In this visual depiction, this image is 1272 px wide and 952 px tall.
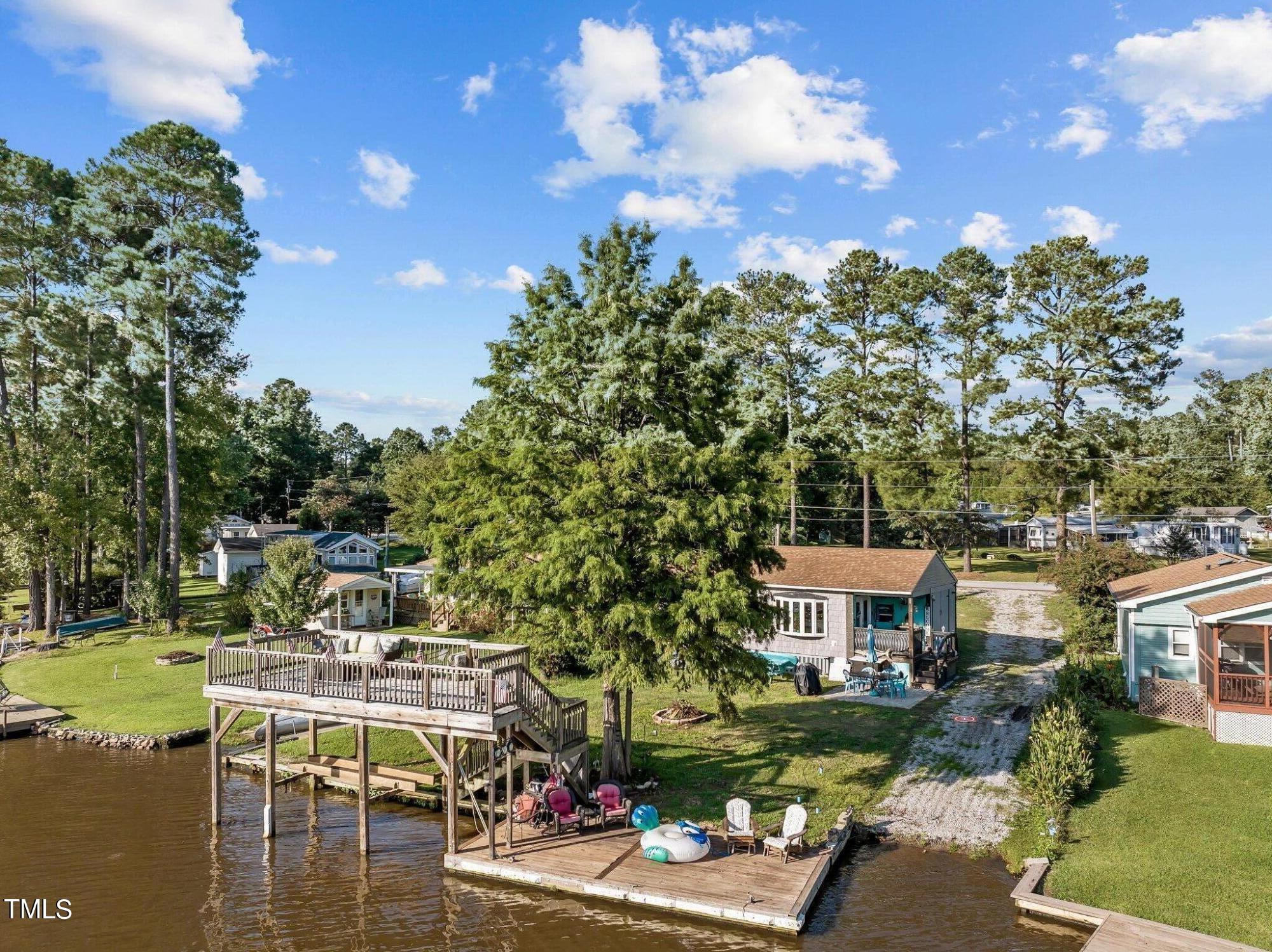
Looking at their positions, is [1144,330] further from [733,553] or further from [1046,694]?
[733,553]

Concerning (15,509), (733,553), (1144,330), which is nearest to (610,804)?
(733,553)

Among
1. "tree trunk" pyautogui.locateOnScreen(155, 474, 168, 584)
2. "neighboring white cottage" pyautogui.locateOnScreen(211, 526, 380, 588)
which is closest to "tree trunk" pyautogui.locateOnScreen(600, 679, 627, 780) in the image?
"tree trunk" pyautogui.locateOnScreen(155, 474, 168, 584)

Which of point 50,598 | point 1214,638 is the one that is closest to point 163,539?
point 50,598

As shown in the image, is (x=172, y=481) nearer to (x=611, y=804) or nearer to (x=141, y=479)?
(x=141, y=479)

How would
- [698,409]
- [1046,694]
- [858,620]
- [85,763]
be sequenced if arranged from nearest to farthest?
[698,409], [85,763], [1046,694], [858,620]

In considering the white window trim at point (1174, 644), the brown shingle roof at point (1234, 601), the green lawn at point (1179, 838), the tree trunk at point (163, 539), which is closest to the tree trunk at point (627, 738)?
the green lawn at point (1179, 838)

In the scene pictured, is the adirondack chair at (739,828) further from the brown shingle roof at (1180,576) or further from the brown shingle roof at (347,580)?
the brown shingle roof at (347,580)
